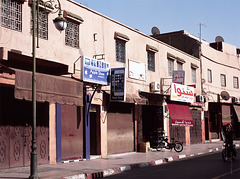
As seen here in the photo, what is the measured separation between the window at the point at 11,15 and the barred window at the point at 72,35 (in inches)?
119

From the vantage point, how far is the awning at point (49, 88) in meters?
11.8

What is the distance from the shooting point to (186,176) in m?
10.9

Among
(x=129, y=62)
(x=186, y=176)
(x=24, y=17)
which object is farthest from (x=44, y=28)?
(x=186, y=176)

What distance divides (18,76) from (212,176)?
708 cm

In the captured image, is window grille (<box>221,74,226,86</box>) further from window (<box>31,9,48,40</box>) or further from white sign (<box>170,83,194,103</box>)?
window (<box>31,9,48,40</box>)

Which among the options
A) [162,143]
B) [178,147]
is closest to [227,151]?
[178,147]

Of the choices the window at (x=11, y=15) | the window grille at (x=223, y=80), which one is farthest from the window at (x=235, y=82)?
the window at (x=11, y=15)

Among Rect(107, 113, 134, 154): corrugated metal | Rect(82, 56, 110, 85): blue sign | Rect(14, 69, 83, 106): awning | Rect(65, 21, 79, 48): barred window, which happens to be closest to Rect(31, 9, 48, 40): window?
Rect(65, 21, 79, 48): barred window

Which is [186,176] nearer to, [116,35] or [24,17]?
[24,17]

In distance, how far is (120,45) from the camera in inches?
822

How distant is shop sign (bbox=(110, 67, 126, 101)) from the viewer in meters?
18.0

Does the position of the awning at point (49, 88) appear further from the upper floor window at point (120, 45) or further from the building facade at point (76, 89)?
the upper floor window at point (120, 45)

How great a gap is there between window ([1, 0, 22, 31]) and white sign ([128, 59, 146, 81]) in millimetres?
8609

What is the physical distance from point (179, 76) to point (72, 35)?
11136 millimetres
